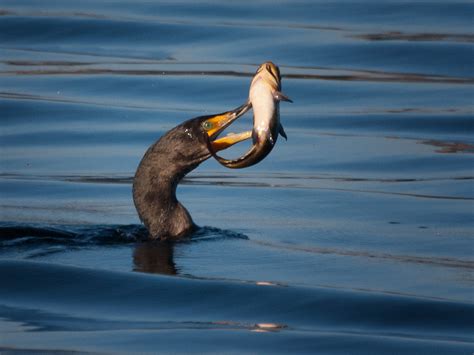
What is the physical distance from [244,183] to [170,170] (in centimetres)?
230

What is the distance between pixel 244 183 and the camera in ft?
35.2

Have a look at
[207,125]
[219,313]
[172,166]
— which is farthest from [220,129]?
[219,313]

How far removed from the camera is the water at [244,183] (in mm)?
6941

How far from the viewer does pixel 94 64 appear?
15.9m

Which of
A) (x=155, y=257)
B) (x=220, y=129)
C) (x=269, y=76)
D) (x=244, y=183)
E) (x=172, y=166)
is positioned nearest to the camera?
(x=269, y=76)

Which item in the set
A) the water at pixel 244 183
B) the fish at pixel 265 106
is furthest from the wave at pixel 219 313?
the fish at pixel 265 106

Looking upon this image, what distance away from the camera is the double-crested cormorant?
8.33 meters

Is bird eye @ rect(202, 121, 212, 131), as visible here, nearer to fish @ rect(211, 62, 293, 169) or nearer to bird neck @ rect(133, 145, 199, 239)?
bird neck @ rect(133, 145, 199, 239)

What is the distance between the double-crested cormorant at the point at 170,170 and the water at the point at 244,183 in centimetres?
18

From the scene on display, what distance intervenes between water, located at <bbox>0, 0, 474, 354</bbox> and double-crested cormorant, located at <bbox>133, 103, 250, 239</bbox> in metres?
0.18

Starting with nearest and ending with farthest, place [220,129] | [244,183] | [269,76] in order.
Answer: [269,76] → [220,129] → [244,183]

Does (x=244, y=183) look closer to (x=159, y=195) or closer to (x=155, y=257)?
(x=159, y=195)

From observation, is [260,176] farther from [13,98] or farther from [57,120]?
[13,98]

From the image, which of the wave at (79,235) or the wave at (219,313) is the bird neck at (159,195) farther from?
the wave at (219,313)
